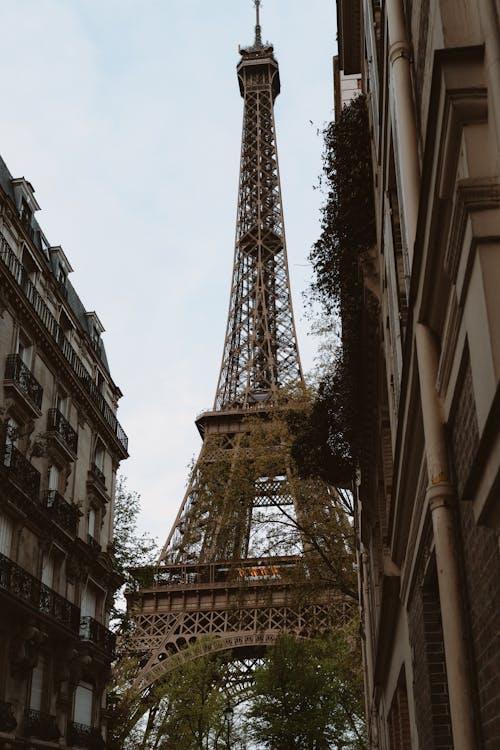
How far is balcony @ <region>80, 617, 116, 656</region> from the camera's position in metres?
28.1

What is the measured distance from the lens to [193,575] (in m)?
49.0

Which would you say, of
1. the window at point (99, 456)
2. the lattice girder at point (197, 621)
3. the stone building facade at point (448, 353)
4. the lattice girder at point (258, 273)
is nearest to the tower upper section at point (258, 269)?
the lattice girder at point (258, 273)

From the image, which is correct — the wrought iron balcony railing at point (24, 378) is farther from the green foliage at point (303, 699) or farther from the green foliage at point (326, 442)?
the green foliage at point (303, 699)

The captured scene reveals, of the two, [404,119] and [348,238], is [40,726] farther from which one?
[404,119]

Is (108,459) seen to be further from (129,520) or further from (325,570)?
(325,570)

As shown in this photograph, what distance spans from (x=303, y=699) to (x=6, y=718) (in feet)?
46.9

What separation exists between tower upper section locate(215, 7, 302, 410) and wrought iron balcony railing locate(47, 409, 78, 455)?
31.8 metres

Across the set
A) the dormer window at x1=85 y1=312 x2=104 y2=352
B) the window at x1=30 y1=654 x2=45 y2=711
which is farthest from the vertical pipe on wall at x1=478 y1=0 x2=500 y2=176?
the dormer window at x1=85 y1=312 x2=104 y2=352

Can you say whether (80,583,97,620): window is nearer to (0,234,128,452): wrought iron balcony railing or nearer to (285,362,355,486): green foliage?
(0,234,128,452): wrought iron balcony railing

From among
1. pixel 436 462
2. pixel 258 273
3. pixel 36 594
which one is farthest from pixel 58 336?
pixel 258 273

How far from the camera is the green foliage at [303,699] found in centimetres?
3161

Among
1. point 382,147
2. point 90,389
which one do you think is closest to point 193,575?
point 90,389

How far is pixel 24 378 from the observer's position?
25.3m

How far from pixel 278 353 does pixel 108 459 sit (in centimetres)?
3374
